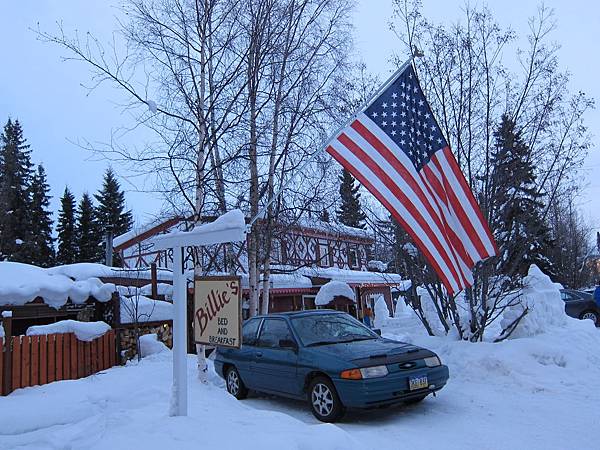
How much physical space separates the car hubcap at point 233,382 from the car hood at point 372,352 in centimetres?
221

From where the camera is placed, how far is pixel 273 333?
334 inches

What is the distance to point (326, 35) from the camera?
46.6ft

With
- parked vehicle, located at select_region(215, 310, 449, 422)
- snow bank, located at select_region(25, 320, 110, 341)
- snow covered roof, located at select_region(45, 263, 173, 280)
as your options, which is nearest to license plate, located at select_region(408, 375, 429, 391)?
parked vehicle, located at select_region(215, 310, 449, 422)

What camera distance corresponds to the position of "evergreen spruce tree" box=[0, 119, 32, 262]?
35.6 m

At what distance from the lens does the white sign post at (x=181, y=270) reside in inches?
198

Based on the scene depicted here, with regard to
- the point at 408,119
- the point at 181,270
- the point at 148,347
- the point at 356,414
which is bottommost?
the point at 356,414

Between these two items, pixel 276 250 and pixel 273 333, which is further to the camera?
pixel 276 250

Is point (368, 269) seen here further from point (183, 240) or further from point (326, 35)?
point (183, 240)

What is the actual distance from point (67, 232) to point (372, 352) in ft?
130

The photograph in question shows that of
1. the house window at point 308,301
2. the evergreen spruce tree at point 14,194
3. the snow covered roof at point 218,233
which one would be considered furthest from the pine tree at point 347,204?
the evergreen spruce tree at point 14,194

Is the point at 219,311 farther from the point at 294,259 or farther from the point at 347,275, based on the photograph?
the point at 347,275

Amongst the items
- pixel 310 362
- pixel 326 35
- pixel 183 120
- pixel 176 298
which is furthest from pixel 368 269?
pixel 176 298

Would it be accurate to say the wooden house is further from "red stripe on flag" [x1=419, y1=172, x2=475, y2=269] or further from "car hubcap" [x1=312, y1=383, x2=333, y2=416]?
"red stripe on flag" [x1=419, y1=172, x2=475, y2=269]

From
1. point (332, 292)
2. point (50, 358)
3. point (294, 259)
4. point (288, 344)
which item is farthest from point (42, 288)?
point (332, 292)
